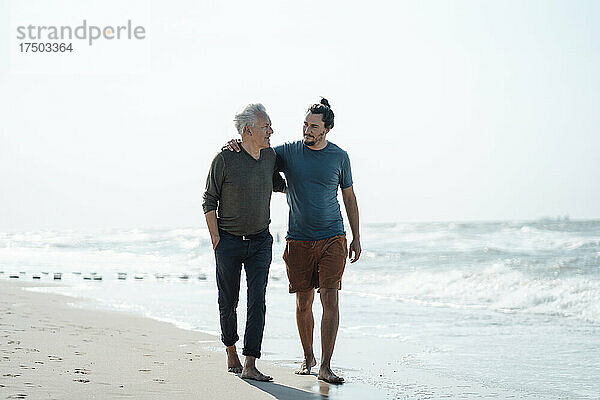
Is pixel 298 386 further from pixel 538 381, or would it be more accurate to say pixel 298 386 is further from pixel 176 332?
pixel 176 332

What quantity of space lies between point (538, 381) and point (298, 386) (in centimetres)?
174

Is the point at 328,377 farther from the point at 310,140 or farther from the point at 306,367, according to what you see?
the point at 310,140

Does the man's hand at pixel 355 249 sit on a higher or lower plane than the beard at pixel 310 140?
lower

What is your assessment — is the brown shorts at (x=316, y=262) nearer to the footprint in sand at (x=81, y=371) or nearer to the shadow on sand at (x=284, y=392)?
the shadow on sand at (x=284, y=392)

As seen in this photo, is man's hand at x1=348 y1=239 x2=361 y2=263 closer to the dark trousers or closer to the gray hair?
the dark trousers

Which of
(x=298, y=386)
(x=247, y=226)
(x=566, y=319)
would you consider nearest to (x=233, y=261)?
(x=247, y=226)

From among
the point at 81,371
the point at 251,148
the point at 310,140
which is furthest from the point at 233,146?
the point at 81,371

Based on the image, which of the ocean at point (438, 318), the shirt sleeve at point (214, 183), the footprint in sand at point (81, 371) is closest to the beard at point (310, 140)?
the shirt sleeve at point (214, 183)

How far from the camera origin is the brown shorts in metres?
5.23

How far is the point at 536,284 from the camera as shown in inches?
509

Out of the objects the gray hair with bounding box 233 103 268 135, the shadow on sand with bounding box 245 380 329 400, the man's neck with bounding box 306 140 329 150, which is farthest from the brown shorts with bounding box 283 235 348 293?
the gray hair with bounding box 233 103 268 135

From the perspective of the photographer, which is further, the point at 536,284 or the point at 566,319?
the point at 536,284

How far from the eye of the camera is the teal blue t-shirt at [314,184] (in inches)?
206

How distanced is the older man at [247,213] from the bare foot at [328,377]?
331 millimetres
